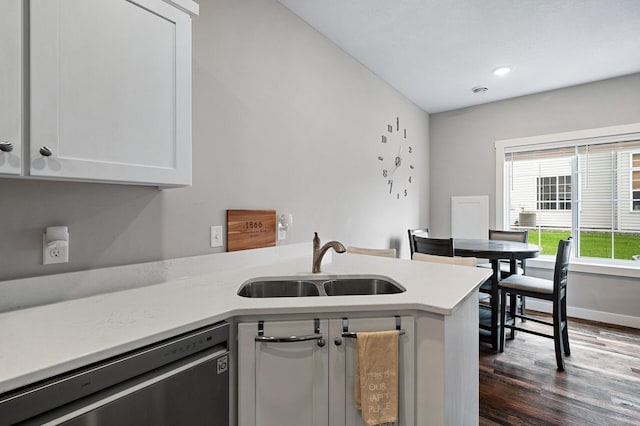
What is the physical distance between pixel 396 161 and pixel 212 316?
121 inches

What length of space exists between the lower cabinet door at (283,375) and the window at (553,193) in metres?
3.87

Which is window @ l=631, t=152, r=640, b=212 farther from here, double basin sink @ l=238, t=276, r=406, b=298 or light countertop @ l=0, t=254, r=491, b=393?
double basin sink @ l=238, t=276, r=406, b=298

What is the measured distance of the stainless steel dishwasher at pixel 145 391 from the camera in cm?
70

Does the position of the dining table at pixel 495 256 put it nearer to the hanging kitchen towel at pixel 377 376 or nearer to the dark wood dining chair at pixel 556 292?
the dark wood dining chair at pixel 556 292

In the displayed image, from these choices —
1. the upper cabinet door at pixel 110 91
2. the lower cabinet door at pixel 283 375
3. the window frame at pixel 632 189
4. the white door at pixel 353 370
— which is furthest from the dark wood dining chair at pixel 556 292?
the upper cabinet door at pixel 110 91

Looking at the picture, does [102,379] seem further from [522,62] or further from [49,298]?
[522,62]

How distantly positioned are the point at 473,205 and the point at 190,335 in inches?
163

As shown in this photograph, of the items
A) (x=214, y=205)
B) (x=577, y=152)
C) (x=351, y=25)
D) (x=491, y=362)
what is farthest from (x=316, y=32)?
(x=577, y=152)

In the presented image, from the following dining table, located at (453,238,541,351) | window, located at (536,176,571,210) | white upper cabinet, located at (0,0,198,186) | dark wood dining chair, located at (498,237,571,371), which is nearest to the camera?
white upper cabinet, located at (0,0,198,186)

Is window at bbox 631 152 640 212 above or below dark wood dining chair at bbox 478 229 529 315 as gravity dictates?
above

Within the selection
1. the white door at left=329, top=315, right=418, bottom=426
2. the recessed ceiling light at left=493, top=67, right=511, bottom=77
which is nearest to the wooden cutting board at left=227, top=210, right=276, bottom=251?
the white door at left=329, top=315, right=418, bottom=426

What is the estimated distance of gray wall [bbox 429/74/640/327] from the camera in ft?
10.9

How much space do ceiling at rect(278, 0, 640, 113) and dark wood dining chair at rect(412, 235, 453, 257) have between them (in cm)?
170

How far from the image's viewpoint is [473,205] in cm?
426
